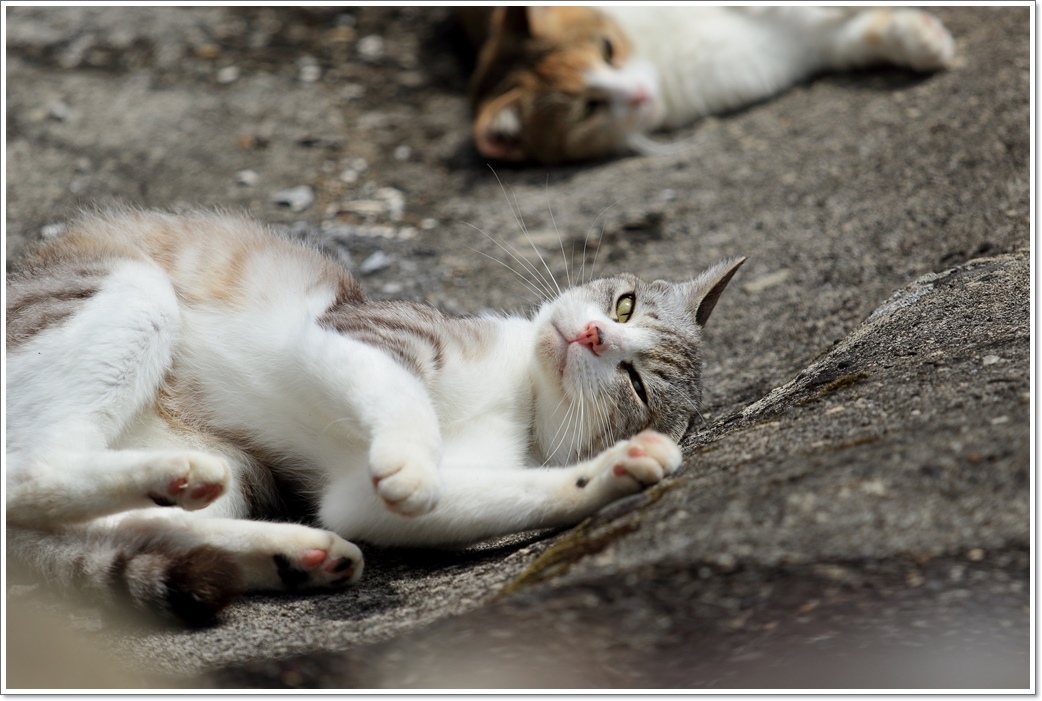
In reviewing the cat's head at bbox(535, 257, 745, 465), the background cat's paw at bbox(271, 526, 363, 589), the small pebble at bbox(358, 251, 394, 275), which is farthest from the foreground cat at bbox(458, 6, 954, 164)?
the background cat's paw at bbox(271, 526, 363, 589)

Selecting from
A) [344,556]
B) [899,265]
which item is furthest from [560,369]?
[899,265]

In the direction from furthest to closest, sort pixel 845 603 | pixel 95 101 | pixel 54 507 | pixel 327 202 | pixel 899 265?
1. pixel 95 101
2. pixel 327 202
3. pixel 899 265
4. pixel 54 507
5. pixel 845 603

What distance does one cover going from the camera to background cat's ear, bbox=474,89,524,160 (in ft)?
16.7

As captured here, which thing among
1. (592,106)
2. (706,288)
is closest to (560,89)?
(592,106)

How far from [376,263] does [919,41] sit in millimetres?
2893

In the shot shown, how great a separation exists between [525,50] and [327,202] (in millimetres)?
1633

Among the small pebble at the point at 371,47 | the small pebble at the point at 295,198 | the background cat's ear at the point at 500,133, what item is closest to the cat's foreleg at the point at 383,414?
the small pebble at the point at 295,198

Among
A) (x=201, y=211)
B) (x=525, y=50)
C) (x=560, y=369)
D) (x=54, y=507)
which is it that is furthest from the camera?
(x=525, y=50)

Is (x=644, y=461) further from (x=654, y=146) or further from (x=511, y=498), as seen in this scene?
(x=654, y=146)

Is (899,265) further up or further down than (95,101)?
further down

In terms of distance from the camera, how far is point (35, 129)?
4738mm

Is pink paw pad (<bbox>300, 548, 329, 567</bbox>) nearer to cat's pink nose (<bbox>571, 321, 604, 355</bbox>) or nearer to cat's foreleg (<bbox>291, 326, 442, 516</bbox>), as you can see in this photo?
cat's foreleg (<bbox>291, 326, 442, 516</bbox>)

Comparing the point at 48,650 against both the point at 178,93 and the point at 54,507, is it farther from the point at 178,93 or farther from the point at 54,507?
the point at 178,93

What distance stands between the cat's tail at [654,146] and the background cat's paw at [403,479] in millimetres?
3333
